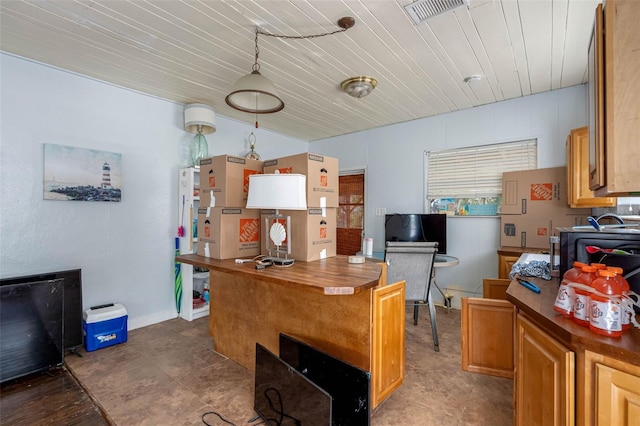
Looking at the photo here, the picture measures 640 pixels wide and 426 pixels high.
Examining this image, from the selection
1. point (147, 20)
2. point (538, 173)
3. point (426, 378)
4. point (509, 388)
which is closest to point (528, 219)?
point (538, 173)

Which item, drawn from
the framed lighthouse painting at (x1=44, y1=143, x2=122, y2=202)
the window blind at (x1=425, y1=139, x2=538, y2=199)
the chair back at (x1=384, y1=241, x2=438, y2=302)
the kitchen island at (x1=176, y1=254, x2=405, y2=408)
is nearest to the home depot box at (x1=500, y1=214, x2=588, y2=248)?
the window blind at (x1=425, y1=139, x2=538, y2=199)

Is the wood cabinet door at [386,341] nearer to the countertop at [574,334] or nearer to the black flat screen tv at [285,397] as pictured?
the black flat screen tv at [285,397]

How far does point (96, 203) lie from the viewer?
297cm

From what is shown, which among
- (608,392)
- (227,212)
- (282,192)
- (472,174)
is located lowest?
(608,392)

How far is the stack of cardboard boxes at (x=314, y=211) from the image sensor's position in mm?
1980

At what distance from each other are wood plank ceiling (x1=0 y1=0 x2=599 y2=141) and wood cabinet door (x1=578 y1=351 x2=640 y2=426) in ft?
6.68

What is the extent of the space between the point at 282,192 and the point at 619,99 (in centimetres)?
Answer: 145

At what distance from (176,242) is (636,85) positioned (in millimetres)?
3773

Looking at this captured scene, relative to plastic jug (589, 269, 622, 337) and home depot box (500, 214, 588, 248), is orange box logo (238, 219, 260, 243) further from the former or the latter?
home depot box (500, 214, 588, 248)

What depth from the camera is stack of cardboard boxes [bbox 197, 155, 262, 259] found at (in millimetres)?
2145

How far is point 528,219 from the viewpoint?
3174 millimetres

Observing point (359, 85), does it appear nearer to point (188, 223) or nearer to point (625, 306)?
point (188, 223)

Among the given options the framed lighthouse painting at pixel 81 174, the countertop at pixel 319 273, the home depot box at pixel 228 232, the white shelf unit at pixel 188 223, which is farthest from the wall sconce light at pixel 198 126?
the countertop at pixel 319 273

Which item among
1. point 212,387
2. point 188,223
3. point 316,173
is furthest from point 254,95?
point 212,387
